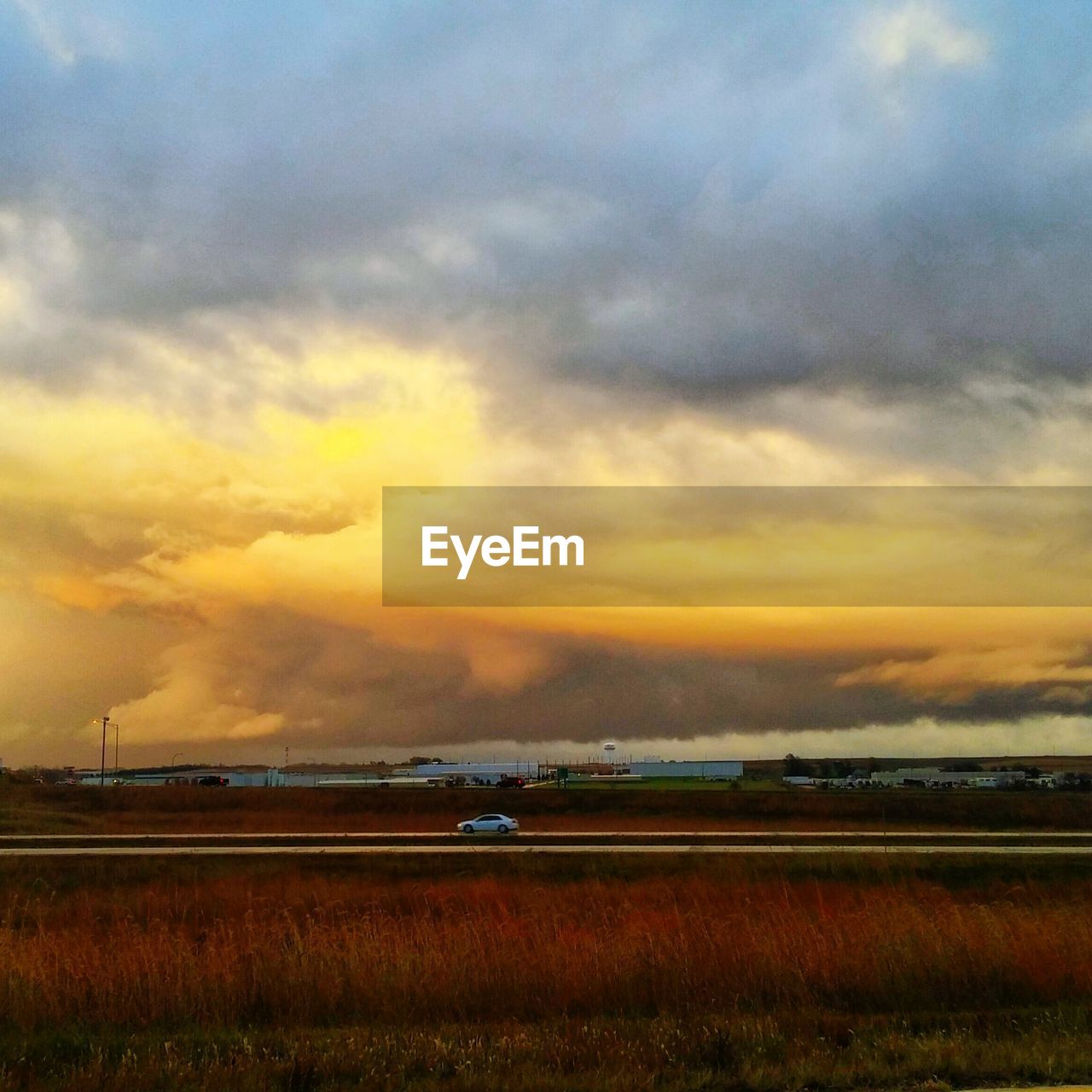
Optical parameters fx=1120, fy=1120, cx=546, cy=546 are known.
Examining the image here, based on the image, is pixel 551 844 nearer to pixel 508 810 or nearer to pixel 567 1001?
pixel 508 810

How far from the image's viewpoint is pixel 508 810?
3696 inches

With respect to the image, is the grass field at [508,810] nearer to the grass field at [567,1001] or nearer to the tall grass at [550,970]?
the grass field at [567,1001]

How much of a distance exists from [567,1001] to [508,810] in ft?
258

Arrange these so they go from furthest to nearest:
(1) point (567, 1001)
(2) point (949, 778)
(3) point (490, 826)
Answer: (2) point (949, 778) < (3) point (490, 826) < (1) point (567, 1001)

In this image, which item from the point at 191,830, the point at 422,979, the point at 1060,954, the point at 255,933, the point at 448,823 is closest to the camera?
the point at 422,979

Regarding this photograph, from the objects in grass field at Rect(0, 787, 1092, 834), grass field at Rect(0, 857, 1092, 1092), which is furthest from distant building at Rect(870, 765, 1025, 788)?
grass field at Rect(0, 857, 1092, 1092)

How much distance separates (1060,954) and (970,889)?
21591mm

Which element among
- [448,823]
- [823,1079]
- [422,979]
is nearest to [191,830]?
[448,823]

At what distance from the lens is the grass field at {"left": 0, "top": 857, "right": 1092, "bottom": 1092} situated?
1138 cm

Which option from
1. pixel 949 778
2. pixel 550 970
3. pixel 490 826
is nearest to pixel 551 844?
pixel 490 826

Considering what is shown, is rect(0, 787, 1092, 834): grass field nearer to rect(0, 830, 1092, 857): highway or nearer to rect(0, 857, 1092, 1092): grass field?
rect(0, 830, 1092, 857): highway

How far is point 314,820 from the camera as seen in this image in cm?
8381

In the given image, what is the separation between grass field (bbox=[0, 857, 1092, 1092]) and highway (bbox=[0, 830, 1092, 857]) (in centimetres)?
1968

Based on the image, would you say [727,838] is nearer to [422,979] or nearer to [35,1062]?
[422,979]
